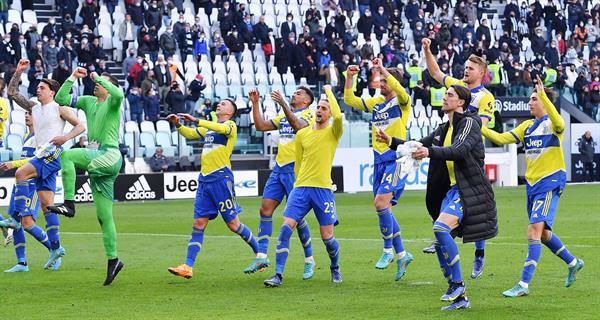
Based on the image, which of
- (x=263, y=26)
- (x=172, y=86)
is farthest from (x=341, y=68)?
(x=172, y=86)

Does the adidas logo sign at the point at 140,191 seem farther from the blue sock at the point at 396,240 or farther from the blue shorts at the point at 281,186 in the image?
the blue sock at the point at 396,240

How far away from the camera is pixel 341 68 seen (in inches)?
1607

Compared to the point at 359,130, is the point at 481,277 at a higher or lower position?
higher

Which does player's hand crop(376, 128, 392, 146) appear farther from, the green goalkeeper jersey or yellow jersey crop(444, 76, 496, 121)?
the green goalkeeper jersey

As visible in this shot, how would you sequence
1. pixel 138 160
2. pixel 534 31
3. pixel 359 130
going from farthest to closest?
pixel 534 31
pixel 359 130
pixel 138 160

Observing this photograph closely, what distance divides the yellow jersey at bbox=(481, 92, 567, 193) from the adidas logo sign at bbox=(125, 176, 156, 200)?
21.2 metres

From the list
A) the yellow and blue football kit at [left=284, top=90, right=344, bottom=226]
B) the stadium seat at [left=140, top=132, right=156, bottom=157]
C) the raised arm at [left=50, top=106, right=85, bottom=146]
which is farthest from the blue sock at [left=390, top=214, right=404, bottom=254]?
the stadium seat at [left=140, top=132, right=156, bottom=157]

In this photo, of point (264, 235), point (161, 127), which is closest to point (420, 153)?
point (264, 235)

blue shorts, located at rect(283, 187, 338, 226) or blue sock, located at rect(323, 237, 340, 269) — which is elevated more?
blue shorts, located at rect(283, 187, 338, 226)

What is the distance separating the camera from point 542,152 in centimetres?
1354

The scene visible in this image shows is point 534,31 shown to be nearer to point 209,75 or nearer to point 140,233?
point 209,75

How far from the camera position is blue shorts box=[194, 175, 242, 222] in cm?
1541

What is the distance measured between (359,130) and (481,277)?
2328 cm

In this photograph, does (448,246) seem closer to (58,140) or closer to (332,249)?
(332,249)
